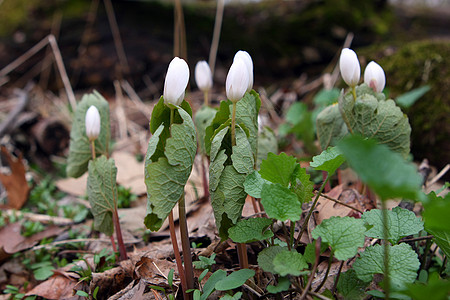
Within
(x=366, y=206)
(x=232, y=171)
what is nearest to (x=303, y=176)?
(x=232, y=171)

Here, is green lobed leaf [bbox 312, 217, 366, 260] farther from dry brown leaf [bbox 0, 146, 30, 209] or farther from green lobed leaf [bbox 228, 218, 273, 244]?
dry brown leaf [bbox 0, 146, 30, 209]

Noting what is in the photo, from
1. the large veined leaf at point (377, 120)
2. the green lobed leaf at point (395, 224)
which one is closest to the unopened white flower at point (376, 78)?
the large veined leaf at point (377, 120)

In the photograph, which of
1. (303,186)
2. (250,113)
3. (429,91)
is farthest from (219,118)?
(429,91)

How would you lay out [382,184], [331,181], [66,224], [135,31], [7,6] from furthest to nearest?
1. [135,31]
2. [7,6]
3. [66,224]
4. [331,181]
5. [382,184]

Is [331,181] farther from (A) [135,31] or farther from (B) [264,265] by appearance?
(A) [135,31]

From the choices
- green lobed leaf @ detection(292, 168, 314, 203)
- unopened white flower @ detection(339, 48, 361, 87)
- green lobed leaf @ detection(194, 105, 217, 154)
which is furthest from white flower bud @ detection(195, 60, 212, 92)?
green lobed leaf @ detection(292, 168, 314, 203)

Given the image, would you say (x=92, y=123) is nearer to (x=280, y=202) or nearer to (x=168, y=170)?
(x=168, y=170)
